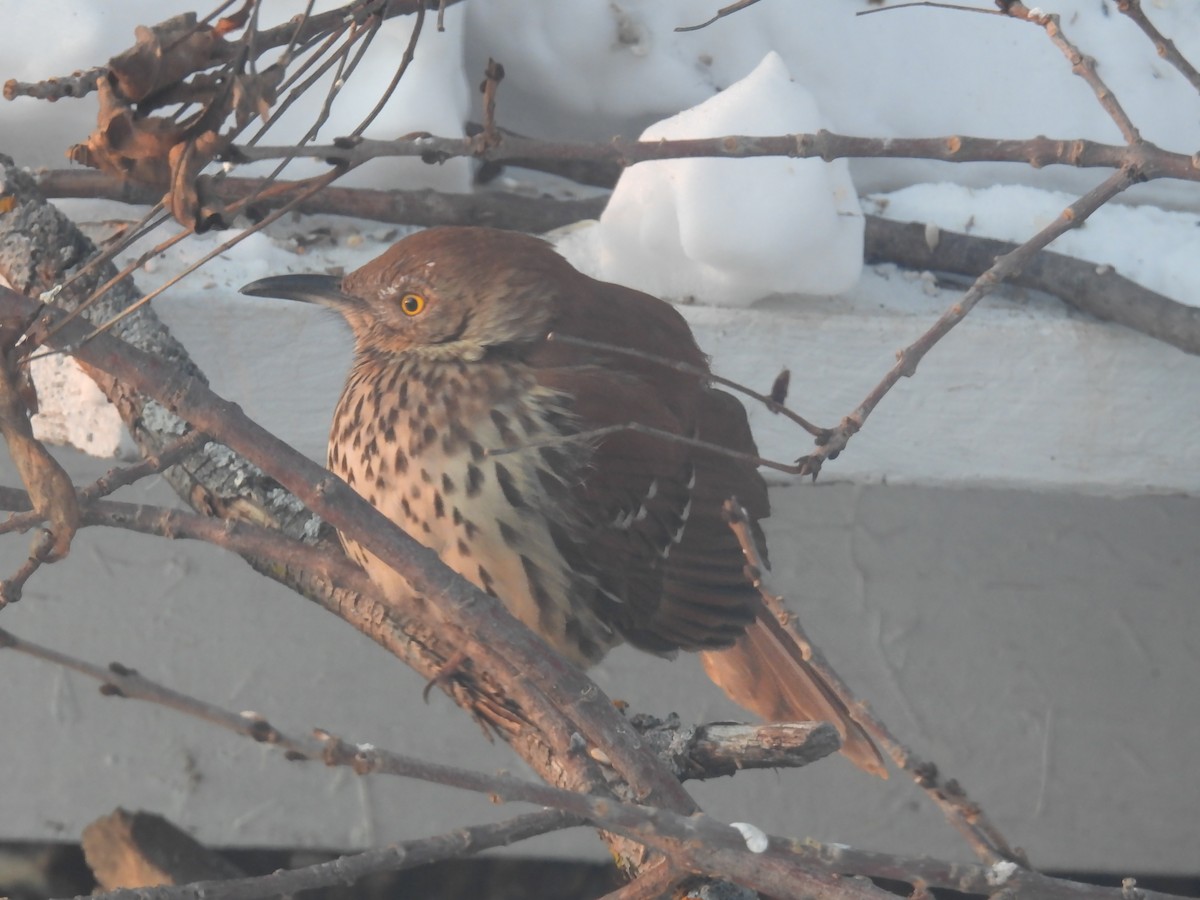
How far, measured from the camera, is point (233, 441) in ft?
3.11

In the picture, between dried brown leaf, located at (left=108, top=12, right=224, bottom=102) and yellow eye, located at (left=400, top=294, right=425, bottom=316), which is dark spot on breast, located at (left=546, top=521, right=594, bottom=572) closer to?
yellow eye, located at (left=400, top=294, right=425, bottom=316)

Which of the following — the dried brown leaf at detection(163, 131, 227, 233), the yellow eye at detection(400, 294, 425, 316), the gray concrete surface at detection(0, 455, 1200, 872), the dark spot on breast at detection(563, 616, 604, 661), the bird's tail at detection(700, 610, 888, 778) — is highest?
the dried brown leaf at detection(163, 131, 227, 233)

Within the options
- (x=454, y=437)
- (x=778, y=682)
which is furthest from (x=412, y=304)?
(x=778, y=682)

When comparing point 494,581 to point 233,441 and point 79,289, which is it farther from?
point 233,441

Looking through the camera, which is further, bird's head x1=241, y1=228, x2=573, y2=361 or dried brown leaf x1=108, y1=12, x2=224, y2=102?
bird's head x1=241, y1=228, x2=573, y2=361

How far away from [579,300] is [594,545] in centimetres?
33

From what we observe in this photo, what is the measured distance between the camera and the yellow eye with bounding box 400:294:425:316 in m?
1.91

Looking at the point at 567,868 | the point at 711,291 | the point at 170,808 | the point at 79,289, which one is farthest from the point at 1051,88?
the point at 170,808

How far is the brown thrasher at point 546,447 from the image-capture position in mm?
1725

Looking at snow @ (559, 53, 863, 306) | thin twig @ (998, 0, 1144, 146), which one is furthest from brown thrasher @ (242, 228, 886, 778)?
thin twig @ (998, 0, 1144, 146)

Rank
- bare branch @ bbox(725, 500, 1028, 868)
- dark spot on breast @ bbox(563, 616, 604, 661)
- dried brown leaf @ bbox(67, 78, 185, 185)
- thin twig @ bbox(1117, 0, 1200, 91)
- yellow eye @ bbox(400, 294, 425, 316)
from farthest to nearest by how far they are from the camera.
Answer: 1. yellow eye @ bbox(400, 294, 425, 316)
2. dark spot on breast @ bbox(563, 616, 604, 661)
3. thin twig @ bbox(1117, 0, 1200, 91)
4. dried brown leaf @ bbox(67, 78, 185, 185)
5. bare branch @ bbox(725, 500, 1028, 868)

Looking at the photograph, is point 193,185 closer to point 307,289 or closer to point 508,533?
point 508,533

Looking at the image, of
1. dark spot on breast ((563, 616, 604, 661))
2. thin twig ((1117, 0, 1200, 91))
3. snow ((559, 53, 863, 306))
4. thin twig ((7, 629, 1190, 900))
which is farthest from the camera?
snow ((559, 53, 863, 306))

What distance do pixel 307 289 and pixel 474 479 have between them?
42cm
